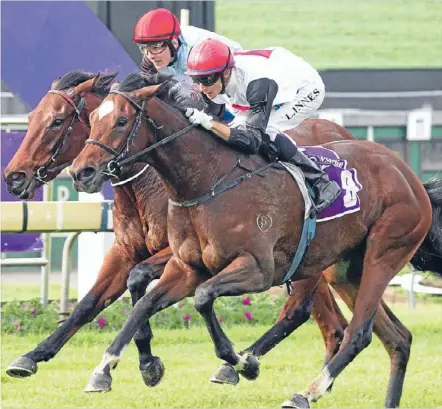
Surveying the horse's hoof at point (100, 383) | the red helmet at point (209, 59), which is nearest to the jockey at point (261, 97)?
the red helmet at point (209, 59)

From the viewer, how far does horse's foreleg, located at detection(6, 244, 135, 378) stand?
648 cm

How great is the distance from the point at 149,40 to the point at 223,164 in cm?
79

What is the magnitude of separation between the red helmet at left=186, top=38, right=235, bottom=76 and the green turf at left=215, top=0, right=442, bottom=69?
43.4 feet

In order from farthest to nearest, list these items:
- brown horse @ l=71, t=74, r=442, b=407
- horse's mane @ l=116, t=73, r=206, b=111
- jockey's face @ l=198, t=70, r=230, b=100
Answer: jockey's face @ l=198, t=70, r=230, b=100 → horse's mane @ l=116, t=73, r=206, b=111 → brown horse @ l=71, t=74, r=442, b=407

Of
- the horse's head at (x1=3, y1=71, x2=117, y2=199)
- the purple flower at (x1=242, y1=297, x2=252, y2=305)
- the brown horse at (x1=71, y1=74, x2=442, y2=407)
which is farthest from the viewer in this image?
the purple flower at (x1=242, y1=297, x2=252, y2=305)

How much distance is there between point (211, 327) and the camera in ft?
19.8

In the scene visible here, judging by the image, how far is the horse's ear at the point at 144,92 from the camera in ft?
19.4

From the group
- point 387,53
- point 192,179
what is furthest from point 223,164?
point 387,53

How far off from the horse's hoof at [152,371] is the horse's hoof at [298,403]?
62 centimetres

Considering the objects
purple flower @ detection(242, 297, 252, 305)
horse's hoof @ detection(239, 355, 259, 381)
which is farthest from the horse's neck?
purple flower @ detection(242, 297, 252, 305)

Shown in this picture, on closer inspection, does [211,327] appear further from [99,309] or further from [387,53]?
[387,53]

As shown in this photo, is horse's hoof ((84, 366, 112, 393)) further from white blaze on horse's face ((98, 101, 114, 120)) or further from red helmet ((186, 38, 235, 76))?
red helmet ((186, 38, 235, 76))

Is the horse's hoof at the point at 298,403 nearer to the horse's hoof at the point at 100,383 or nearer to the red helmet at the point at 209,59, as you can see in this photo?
the horse's hoof at the point at 100,383

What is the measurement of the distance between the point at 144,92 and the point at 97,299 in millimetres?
1206
